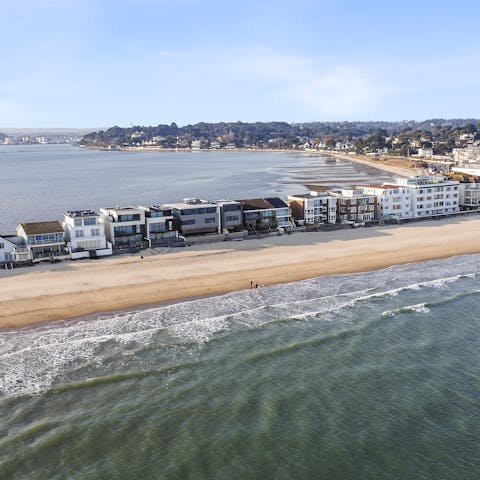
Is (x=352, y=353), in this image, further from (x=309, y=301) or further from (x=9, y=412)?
(x=9, y=412)

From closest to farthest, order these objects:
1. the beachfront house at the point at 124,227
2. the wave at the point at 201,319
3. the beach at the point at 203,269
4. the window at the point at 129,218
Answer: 1. the wave at the point at 201,319
2. the beach at the point at 203,269
3. the beachfront house at the point at 124,227
4. the window at the point at 129,218

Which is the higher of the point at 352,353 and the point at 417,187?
the point at 417,187

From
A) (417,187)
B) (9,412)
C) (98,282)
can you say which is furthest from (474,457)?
(417,187)

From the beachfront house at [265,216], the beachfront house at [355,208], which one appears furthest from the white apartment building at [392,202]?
the beachfront house at [265,216]

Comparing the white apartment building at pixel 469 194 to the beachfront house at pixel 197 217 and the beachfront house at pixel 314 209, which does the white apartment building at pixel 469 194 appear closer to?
the beachfront house at pixel 314 209

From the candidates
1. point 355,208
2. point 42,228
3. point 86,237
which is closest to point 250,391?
point 86,237

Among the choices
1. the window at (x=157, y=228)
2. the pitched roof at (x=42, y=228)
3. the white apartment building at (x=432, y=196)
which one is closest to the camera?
the pitched roof at (x=42, y=228)
